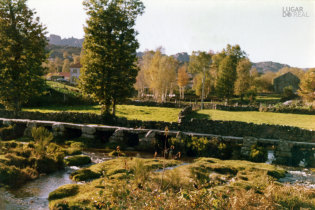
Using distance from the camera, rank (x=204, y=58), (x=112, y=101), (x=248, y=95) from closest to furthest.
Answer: (x=112, y=101), (x=248, y=95), (x=204, y=58)

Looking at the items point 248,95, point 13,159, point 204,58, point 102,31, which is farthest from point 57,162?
point 204,58

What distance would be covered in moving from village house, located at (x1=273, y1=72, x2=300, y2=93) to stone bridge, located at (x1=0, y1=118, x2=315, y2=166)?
2735 inches

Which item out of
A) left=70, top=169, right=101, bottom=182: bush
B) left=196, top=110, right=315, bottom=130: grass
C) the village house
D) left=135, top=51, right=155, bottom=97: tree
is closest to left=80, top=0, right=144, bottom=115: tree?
left=70, top=169, right=101, bottom=182: bush

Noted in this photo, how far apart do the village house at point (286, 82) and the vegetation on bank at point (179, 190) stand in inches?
3030

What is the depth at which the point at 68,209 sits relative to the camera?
357 inches

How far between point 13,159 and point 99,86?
38.6ft

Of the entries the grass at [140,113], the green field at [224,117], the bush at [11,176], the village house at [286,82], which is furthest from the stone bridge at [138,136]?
the village house at [286,82]

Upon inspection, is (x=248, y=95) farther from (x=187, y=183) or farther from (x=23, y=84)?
(x=187, y=183)

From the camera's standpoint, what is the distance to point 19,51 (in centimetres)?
2420

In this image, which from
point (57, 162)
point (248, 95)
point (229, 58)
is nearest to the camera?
point (57, 162)

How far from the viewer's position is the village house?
82750 mm

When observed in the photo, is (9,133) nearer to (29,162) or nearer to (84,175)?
(29,162)

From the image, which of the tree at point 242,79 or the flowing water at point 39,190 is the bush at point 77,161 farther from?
the tree at point 242,79

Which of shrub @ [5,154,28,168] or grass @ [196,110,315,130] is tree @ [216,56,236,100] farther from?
shrub @ [5,154,28,168]
